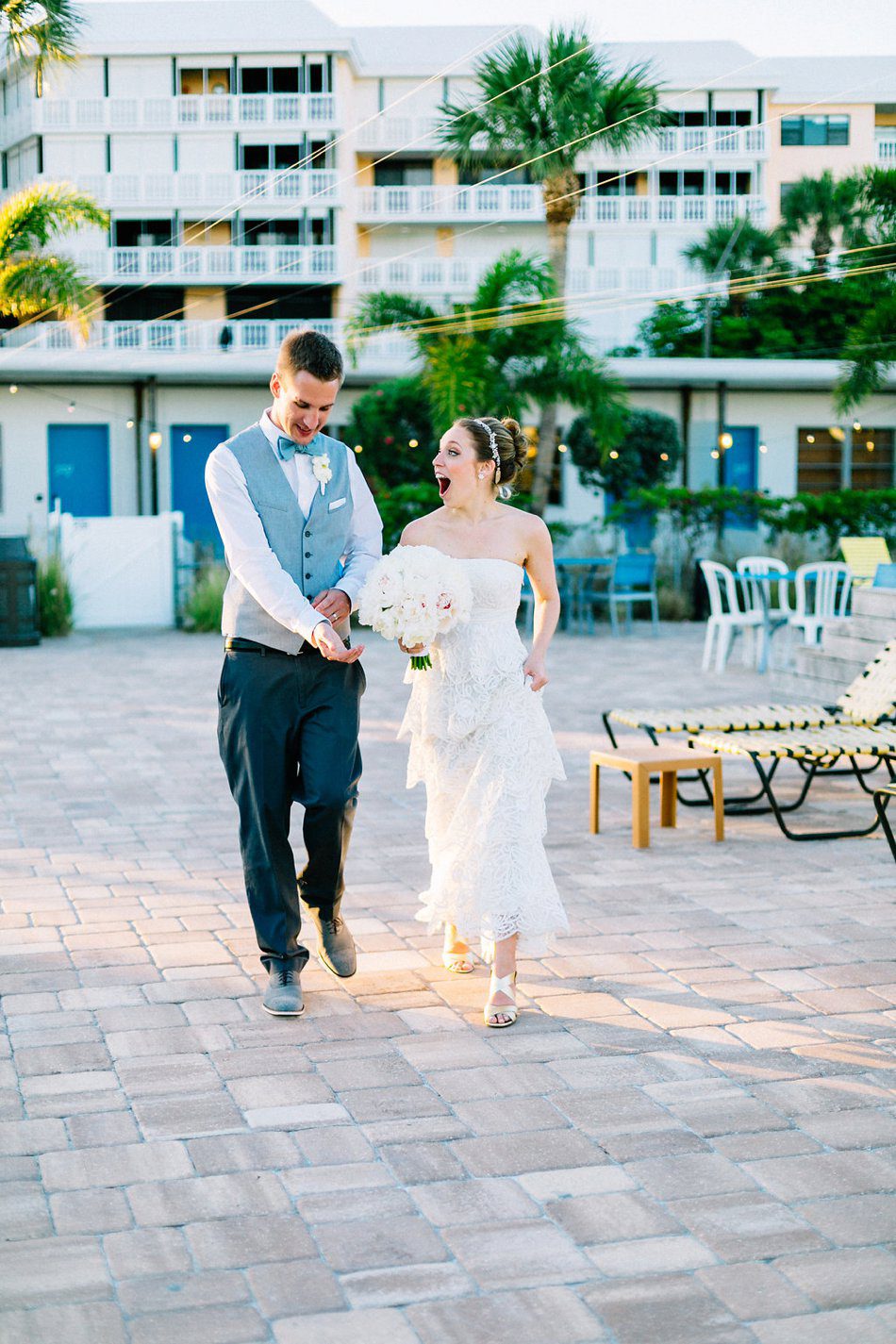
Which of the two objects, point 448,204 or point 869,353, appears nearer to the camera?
point 869,353

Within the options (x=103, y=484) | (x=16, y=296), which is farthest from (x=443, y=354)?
(x=103, y=484)

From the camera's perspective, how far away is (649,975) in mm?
4816

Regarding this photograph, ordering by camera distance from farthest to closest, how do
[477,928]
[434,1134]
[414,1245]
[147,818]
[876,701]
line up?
[876,701] < [147,818] < [477,928] < [434,1134] < [414,1245]

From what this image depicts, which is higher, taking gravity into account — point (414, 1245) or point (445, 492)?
point (445, 492)

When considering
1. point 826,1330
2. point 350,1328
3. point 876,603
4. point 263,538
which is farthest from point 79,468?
point 826,1330

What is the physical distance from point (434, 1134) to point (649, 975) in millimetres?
1437

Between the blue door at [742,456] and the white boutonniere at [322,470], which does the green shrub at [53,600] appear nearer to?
the blue door at [742,456]

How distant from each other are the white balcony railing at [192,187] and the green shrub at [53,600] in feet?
79.4

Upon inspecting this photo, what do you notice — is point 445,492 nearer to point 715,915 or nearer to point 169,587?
point 715,915

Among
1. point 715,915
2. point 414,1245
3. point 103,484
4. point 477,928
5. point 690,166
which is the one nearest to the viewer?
point 414,1245

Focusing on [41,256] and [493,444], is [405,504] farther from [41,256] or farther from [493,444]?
[493,444]

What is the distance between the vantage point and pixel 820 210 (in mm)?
37125

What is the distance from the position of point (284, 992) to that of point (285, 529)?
4.43ft

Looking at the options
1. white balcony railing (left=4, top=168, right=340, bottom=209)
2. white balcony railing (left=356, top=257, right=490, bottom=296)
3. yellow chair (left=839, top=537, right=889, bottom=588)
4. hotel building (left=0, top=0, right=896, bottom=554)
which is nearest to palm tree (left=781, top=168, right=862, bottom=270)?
hotel building (left=0, top=0, right=896, bottom=554)
